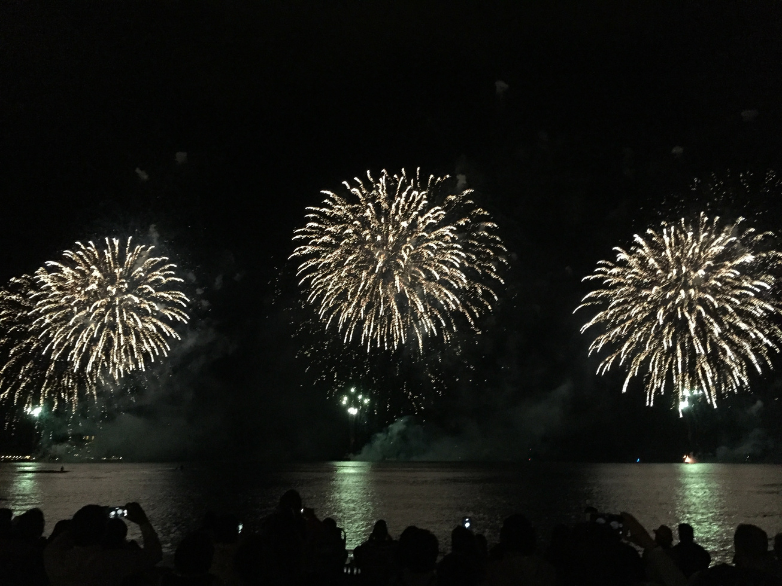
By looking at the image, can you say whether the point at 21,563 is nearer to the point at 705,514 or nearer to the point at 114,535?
the point at 114,535

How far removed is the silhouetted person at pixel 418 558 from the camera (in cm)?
783

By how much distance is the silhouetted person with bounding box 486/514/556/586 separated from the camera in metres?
8.52

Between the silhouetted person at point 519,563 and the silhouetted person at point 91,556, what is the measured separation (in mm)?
3944

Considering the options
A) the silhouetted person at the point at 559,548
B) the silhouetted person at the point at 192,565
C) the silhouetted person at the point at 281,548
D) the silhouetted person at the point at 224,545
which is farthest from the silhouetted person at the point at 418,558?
the silhouetted person at the point at 224,545

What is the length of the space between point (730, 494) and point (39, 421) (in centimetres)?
15214

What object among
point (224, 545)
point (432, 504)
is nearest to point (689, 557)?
point (224, 545)

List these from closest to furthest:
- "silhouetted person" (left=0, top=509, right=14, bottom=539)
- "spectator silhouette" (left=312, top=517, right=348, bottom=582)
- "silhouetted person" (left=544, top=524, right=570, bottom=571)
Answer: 1. "silhouetted person" (left=544, top=524, right=570, bottom=571)
2. "silhouetted person" (left=0, top=509, right=14, bottom=539)
3. "spectator silhouette" (left=312, top=517, right=348, bottom=582)

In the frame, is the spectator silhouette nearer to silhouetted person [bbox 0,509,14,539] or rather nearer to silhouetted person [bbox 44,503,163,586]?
silhouetted person [bbox 44,503,163,586]

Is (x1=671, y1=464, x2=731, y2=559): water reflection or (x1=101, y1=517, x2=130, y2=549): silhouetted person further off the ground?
(x1=101, y1=517, x2=130, y2=549): silhouetted person

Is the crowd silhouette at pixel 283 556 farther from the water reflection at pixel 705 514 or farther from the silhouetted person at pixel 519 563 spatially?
the water reflection at pixel 705 514

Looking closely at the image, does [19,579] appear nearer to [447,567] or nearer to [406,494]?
[447,567]

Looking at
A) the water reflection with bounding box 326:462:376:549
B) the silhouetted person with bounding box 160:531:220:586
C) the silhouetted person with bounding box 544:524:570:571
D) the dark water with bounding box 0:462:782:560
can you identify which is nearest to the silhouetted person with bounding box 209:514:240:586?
the silhouetted person with bounding box 160:531:220:586

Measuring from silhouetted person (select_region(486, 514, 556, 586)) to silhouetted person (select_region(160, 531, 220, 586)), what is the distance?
9.91 feet

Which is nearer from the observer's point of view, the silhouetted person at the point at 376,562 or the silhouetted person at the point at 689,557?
the silhouetted person at the point at 689,557
